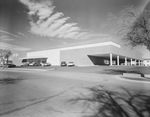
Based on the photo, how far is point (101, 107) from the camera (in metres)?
4.11

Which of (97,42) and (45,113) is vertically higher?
(97,42)

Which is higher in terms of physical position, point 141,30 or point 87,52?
point 141,30

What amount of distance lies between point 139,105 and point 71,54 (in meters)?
39.0

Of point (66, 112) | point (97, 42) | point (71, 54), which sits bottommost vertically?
point (66, 112)

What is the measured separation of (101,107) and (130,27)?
46.2 feet

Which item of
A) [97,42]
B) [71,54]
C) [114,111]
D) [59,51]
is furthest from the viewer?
[59,51]

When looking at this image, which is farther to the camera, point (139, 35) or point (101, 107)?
point (139, 35)

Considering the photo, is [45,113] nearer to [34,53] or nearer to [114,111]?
[114,111]

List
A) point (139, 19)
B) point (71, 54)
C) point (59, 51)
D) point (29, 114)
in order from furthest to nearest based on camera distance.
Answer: point (59, 51) → point (71, 54) → point (139, 19) → point (29, 114)

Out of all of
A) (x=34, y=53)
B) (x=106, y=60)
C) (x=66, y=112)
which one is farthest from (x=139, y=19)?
(x=34, y=53)

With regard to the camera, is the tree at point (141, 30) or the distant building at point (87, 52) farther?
the distant building at point (87, 52)

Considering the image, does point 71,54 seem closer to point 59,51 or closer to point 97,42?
point 59,51

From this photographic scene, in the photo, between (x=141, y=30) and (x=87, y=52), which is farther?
(x=87, y=52)

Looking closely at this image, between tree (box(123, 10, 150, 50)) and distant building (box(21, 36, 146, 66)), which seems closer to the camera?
tree (box(123, 10, 150, 50))
